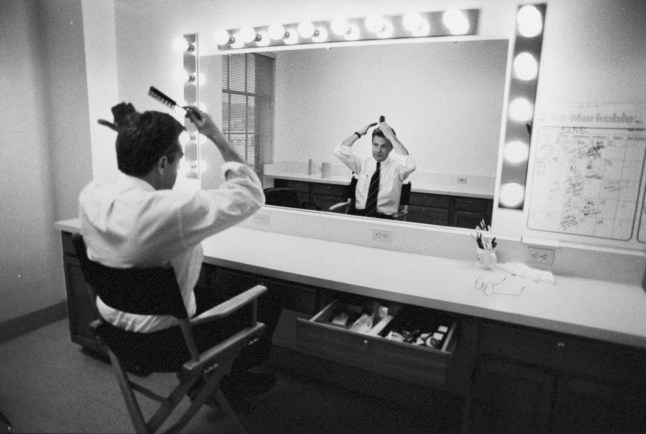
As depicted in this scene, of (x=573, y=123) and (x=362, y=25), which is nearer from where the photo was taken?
Answer: (x=573, y=123)

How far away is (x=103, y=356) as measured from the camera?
2357 mm

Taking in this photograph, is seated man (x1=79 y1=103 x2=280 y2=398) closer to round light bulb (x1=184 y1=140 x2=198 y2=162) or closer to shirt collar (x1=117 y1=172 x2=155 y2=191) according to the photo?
shirt collar (x1=117 y1=172 x2=155 y2=191)

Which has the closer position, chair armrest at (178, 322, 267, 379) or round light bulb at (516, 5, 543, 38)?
chair armrest at (178, 322, 267, 379)

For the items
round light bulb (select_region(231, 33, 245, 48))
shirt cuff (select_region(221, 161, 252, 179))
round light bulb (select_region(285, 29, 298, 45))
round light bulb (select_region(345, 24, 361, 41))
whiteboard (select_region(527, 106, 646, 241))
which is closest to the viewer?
shirt cuff (select_region(221, 161, 252, 179))

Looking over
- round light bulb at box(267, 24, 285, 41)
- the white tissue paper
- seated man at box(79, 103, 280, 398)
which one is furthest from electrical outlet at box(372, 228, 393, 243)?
round light bulb at box(267, 24, 285, 41)

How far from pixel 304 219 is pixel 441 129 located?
4.39 feet

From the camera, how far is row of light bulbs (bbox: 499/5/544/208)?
68.6 inches

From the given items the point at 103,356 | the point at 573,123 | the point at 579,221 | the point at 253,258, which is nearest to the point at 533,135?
the point at 573,123

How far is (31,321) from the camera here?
2666 mm

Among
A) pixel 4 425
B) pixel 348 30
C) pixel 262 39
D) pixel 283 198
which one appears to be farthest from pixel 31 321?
pixel 348 30

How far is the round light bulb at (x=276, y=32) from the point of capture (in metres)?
2.24

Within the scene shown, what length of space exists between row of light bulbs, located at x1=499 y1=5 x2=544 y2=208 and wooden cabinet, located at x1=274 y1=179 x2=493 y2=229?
0.18 m

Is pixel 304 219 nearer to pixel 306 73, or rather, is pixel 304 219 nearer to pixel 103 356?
pixel 103 356

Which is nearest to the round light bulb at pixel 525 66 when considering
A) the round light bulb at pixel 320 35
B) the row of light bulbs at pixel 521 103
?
the row of light bulbs at pixel 521 103
